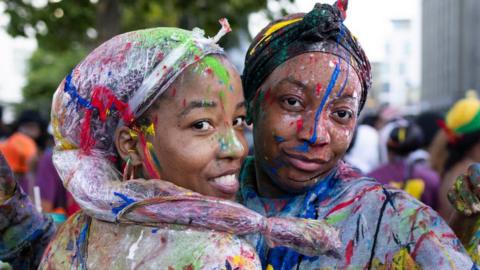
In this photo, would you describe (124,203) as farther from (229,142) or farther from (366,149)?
(366,149)

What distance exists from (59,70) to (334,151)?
111ft

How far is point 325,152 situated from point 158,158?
54 cm

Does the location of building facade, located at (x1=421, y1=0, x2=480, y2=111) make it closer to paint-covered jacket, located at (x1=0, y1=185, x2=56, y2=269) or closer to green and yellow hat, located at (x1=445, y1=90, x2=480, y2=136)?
green and yellow hat, located at (x1=445, y1=90, x2=480, y2=136)

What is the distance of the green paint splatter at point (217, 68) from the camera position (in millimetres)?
1621

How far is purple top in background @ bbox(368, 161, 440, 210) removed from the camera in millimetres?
4891

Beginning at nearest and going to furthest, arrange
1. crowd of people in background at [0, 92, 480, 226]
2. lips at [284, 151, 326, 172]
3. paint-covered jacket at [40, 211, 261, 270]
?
paint-covered jacket at [40, 211, 261, 270] < lips at [284, 151, 326, 172] < crowd of people in background at [0, 92, 480, 226]

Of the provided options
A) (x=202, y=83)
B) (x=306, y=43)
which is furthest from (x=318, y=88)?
(x=202, y=83)

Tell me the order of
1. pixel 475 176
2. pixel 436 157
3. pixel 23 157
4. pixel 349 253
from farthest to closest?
pixel 23 157 < pixel 436 157 < pixel 475 176 < pixel 349 253

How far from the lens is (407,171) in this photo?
514 cm

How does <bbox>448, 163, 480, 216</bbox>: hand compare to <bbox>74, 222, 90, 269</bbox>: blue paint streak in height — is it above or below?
below

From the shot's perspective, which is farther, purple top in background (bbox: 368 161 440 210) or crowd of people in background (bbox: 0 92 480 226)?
purple top in background (bbox: 368 161 440 210)

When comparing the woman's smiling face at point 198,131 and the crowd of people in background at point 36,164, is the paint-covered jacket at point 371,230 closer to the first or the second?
the woman's smiling face at point 198,131

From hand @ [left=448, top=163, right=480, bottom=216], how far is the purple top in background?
272 cm

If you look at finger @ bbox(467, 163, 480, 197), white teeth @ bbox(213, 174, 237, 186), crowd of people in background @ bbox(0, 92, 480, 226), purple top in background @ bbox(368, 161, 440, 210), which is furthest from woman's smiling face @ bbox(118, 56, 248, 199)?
purple top in background @ bbox(368, 161, 440, 210)
